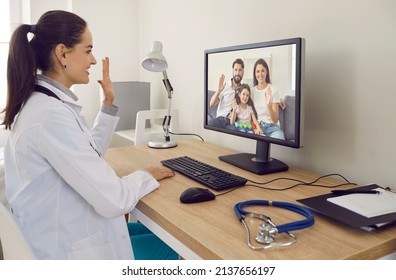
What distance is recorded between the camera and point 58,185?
94cm

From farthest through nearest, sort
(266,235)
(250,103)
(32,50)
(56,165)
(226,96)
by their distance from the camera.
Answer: (226,96), (250,103), (32,50), (56,165), (266,235)

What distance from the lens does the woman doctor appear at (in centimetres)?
91

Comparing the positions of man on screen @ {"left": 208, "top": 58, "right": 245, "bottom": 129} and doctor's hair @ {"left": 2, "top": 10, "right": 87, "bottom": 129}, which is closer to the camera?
doctor's hair @ {"left": 2, "top": 10, "right": 87, "bottom": 129}

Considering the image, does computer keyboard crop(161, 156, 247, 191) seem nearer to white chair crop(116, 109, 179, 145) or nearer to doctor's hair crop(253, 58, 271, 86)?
doctor's hair crop(253, 58, 271, 86)

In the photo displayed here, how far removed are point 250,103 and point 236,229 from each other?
0.63 metres

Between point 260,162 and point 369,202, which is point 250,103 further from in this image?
point 369,202

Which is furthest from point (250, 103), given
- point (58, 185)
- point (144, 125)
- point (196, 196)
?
point (144, 125)

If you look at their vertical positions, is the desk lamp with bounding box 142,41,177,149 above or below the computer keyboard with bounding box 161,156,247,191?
above

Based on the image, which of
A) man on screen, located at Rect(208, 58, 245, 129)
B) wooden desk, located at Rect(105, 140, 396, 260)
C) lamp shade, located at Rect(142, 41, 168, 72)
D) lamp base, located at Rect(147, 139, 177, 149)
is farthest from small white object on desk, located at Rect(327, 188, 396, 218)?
lamp shade, located at Rect(142, 41, 168, 72)

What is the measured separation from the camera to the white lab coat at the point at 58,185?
901mm

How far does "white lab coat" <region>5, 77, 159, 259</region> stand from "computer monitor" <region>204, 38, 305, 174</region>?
56cm

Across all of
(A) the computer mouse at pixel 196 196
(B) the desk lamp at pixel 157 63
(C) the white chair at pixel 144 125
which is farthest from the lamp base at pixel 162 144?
(A) the computer mouse at pixel 196 196

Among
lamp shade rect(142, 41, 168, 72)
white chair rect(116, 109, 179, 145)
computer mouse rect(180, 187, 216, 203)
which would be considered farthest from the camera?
white chair rect(116, 109, 179, 145)
